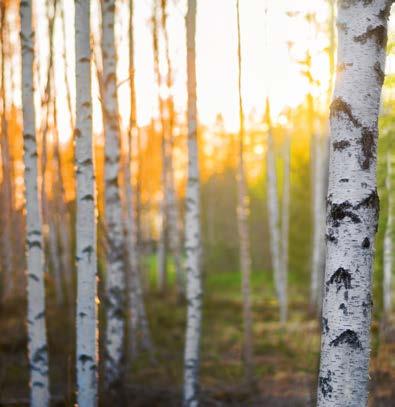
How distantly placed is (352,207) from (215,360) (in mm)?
9374

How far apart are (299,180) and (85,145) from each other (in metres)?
18.9

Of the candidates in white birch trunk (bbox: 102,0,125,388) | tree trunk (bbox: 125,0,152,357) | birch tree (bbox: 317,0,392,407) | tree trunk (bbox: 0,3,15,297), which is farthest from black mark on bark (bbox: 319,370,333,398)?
tree trunk (bbox: 125,0,152,357)

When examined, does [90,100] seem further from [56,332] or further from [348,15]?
[56,332]

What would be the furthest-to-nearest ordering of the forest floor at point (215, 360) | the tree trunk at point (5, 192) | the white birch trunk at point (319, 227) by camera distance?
the white birch trunk at point (319, 227), the tree trunk at point (5, 192), the forest floor at point (215, 360)

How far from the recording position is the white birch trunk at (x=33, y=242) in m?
6.42

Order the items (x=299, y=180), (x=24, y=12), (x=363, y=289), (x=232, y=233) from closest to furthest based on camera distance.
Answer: (x=363, y=289) < (x=24, y=12) < (x=299, y=180) < (x=232, y=233)

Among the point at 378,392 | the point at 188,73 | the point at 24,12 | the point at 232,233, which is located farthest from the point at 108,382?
the point at 232,233

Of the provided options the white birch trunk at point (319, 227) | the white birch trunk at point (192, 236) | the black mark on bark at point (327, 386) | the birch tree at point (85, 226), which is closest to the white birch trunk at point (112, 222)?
the white birch trunk at point (192, 236)

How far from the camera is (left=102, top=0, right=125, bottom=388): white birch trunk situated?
7996 mm

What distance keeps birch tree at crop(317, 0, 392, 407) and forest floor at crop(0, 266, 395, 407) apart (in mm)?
3263

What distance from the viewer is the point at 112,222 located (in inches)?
332

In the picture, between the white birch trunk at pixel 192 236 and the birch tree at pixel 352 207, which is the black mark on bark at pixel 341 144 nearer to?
the birch tree at pixel 352 207

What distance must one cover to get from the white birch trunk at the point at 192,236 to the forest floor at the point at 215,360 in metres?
0.90

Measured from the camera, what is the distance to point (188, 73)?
7680 millimetres
